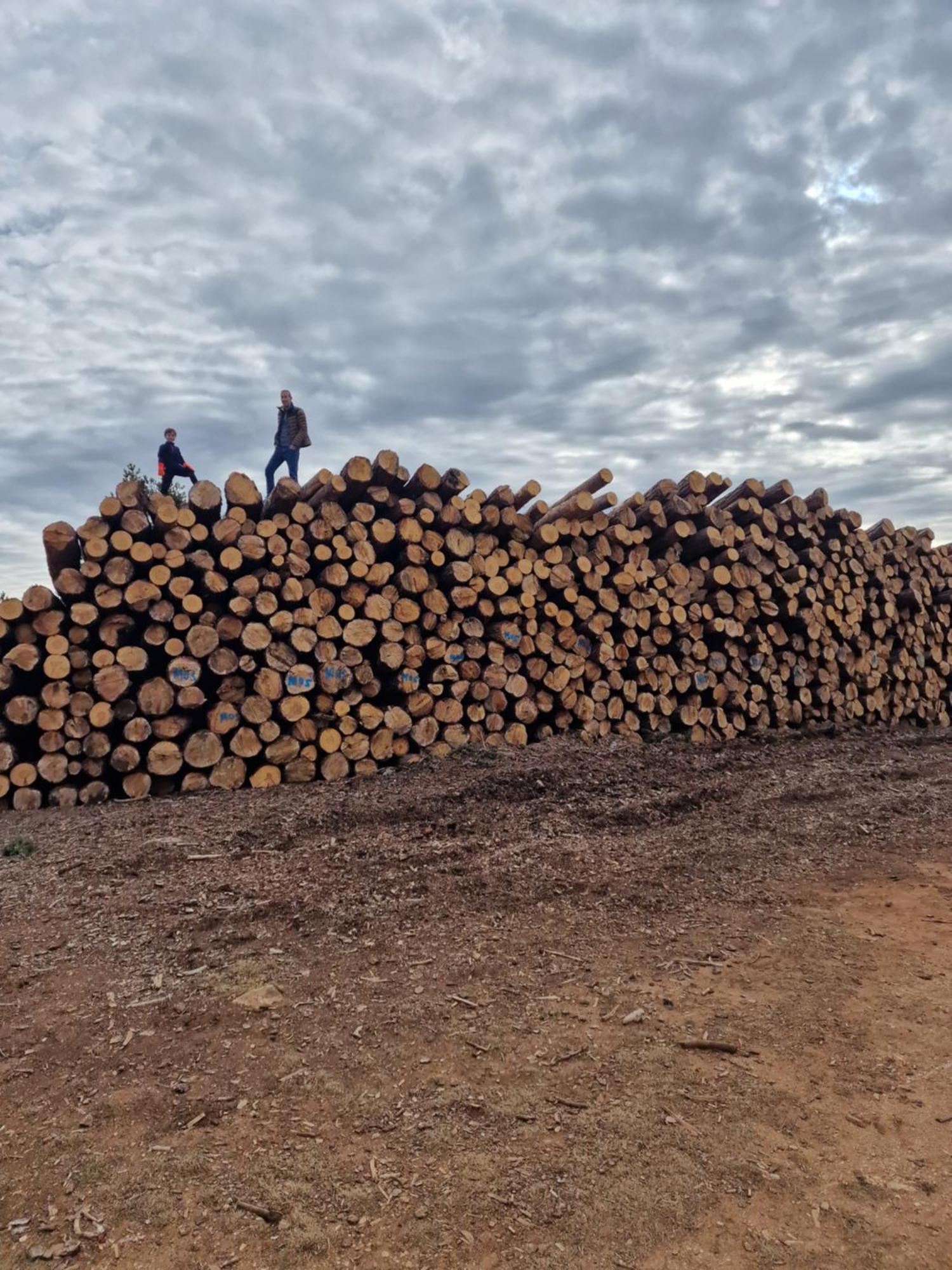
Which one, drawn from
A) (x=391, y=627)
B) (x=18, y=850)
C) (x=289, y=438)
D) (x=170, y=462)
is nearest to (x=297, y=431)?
(x=289, y=438)

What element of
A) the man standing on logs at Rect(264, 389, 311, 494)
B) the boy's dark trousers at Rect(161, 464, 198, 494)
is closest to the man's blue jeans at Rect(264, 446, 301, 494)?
the man standing on logs at Rect(264, 389, 311, 494)

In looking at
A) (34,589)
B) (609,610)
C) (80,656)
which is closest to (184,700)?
(80,656)

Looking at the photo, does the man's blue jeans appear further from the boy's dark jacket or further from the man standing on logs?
the boy's dark jacket

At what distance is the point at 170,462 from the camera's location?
749cm

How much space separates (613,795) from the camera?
594 centimetres

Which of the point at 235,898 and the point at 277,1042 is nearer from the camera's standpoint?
the point at 277,1042

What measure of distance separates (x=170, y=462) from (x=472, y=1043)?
6.21 meters

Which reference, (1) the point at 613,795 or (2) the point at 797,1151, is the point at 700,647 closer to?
(1) the point at 613,795

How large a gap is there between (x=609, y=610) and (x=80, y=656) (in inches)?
174

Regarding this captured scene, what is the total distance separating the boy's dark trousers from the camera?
747cm

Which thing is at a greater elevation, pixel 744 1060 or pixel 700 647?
pixel 700 647

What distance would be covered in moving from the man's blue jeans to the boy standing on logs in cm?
69

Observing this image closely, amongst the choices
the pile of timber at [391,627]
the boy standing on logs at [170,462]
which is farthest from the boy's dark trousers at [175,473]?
the pile of timber at [391,627]

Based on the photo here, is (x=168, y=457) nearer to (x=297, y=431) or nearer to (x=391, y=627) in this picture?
(x=297, y=431)
